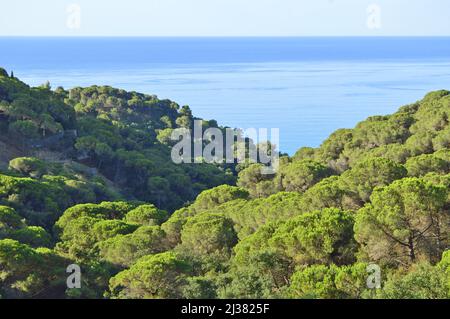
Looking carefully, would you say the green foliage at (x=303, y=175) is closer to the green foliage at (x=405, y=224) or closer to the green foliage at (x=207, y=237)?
the green foliage at (x=207, y=237)

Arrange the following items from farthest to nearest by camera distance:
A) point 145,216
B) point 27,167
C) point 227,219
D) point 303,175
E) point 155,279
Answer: point 27,167 → point 303,175 → point 145,216 → point 227,219 → point 155,279

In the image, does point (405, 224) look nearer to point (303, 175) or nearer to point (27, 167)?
point (303, 175)

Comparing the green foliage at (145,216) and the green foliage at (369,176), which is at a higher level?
the green foliage at (369,176)

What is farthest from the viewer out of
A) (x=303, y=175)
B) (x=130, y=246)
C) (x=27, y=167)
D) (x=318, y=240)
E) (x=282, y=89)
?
(x=282, y=89)

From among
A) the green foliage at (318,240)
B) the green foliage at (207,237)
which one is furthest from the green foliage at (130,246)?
the green foliage at (318,240)

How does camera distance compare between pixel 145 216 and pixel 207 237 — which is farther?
pixel 145 216

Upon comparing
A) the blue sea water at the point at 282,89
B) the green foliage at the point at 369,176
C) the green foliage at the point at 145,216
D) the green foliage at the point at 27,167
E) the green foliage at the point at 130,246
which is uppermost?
the blue sea water at the point at 282,89

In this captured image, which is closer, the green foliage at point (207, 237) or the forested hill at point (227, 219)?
the forested hill at point (227, 219)

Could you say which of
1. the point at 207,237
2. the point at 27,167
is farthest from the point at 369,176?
the point at 27,167

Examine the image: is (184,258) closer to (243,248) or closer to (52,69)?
(243,248)
